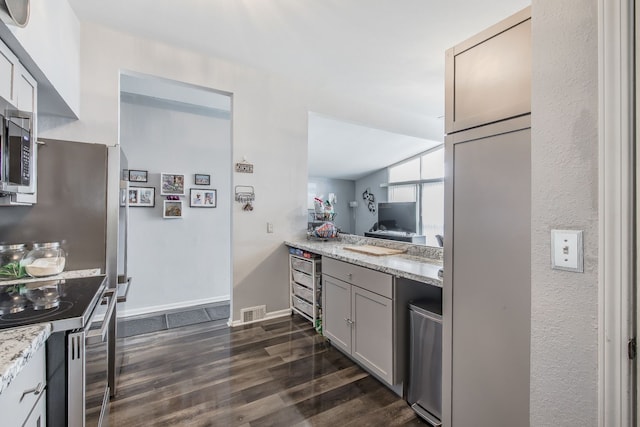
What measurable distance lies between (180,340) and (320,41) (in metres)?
2.98

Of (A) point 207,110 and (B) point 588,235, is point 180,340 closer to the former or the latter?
(A) point 207,110

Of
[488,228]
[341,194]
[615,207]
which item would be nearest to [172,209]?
[488,228]

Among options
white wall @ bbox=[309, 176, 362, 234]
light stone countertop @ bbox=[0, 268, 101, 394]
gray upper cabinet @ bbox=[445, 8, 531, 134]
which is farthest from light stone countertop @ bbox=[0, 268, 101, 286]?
white wall @ bbox=[309, 176, 362, 234]

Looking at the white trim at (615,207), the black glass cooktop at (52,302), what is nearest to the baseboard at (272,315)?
the black glass cooktop at (52,302)

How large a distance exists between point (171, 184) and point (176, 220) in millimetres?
443

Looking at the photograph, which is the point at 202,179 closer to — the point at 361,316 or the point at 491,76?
the point at 361,316

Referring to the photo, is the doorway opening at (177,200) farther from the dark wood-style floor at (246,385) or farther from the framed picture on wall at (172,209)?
the dark wood-style floor at (246,385)

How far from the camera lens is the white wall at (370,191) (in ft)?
28.4

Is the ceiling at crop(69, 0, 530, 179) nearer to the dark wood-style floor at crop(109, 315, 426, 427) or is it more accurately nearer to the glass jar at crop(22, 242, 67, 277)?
the glass jar at crop(22, 242, 67, 277)

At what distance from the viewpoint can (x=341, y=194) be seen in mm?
9141

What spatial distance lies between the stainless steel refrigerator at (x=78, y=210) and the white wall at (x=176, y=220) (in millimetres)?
1761

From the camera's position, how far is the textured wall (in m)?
0.75

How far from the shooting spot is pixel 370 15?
2.24 m

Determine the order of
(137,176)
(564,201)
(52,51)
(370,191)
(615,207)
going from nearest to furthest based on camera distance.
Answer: (615,207)
(564,201)
(52,51)
(137,176)
(370,191)
